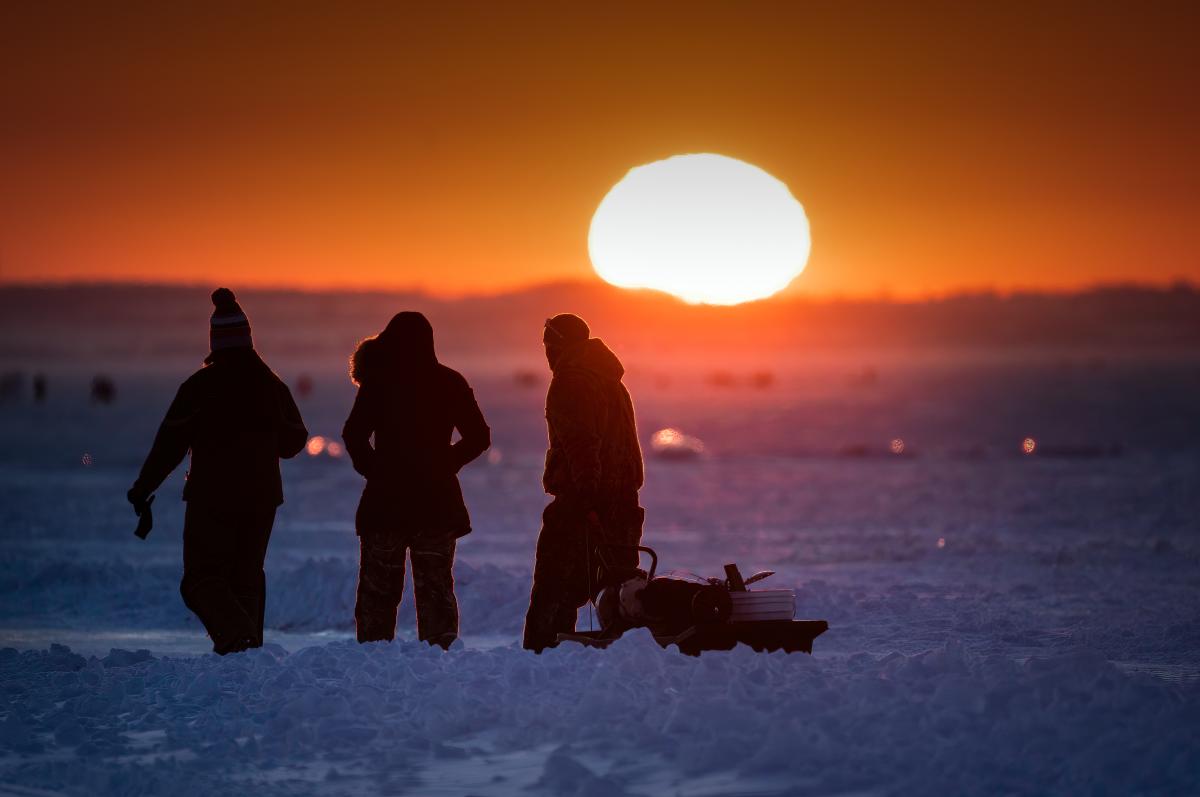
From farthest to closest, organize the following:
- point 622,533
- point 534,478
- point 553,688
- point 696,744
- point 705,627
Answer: point 534,478 → point 622,533 → point 705,627 → point 553,688 → point 696,744

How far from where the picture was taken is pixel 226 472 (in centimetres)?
705

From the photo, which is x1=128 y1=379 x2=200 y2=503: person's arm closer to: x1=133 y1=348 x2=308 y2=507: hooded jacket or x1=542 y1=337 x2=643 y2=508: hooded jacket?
x1=133 y1=348 x2=308 y2=507: hooded jacket

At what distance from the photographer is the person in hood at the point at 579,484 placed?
6973 mm

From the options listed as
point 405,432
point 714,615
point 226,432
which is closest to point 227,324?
point 226,432

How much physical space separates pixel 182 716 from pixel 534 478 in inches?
741

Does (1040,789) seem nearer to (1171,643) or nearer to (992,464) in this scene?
(1171,643)

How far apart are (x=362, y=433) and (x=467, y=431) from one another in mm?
511

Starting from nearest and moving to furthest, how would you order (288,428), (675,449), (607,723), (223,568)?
(607,723)
(223,568)
(288,428)
(675,449)

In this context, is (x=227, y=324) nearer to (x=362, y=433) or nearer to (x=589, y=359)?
(x=362, y=433)

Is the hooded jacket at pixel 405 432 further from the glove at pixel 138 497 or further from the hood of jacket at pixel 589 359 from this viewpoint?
the glove at pixel 138 497

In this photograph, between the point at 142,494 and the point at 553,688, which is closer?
the point at 553,688

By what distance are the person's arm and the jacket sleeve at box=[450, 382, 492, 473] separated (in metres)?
1.24

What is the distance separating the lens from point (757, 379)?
3499 inches

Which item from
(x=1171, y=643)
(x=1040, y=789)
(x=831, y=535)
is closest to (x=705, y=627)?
(x=1040, y=789)
